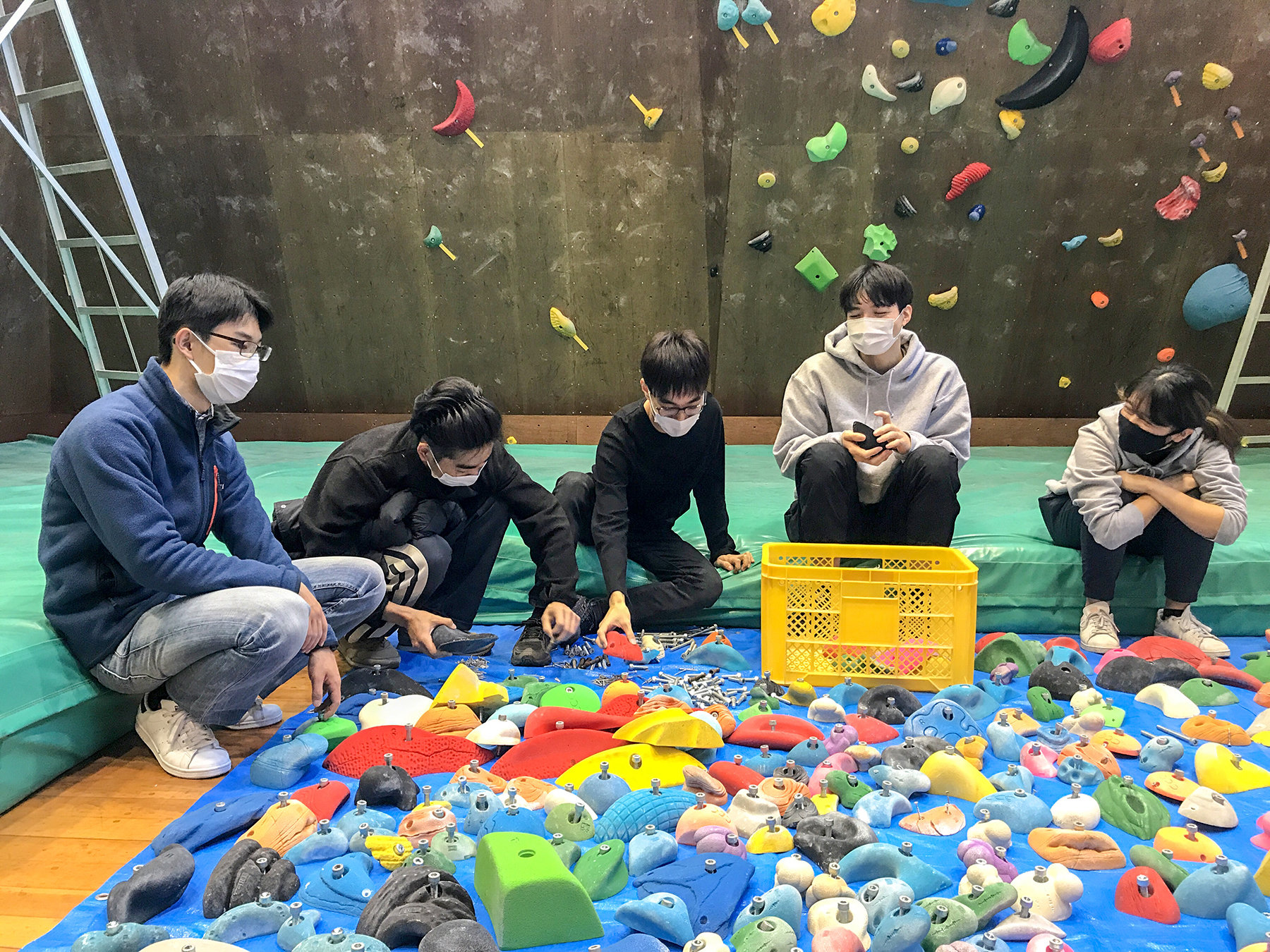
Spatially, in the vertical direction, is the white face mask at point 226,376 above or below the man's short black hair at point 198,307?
below

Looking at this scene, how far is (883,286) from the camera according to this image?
7.44 feet

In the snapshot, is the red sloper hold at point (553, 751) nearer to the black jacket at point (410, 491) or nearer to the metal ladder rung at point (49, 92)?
the black jacket at point (410, 491)

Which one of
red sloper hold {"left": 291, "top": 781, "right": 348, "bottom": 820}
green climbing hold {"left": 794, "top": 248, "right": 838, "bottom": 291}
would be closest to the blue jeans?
red sloper hold {"left": 291, "top": 781, "right": 348, "bottom": 820}

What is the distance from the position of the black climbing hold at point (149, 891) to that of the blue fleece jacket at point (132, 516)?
54 centimetres

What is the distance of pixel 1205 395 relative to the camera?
2107 millimetres

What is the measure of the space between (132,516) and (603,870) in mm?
1020

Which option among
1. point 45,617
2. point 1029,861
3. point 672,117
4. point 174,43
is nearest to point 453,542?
point 45,617

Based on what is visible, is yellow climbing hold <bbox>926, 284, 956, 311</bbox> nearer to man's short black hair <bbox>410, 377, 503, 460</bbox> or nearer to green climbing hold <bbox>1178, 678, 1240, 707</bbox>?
green climbing hold <bbox>1178, 678, 1240, 707</bbox>

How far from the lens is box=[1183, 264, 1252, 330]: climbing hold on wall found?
3.49m

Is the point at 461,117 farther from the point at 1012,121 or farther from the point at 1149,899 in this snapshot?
the point at 1149,899

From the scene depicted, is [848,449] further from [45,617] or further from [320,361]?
[320,361]

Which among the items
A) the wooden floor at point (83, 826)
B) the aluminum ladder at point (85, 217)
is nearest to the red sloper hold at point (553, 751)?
the wooden floor at point (83, 826)

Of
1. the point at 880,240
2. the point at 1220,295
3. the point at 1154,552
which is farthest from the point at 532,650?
the point at 1220,295

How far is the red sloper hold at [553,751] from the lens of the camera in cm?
162
